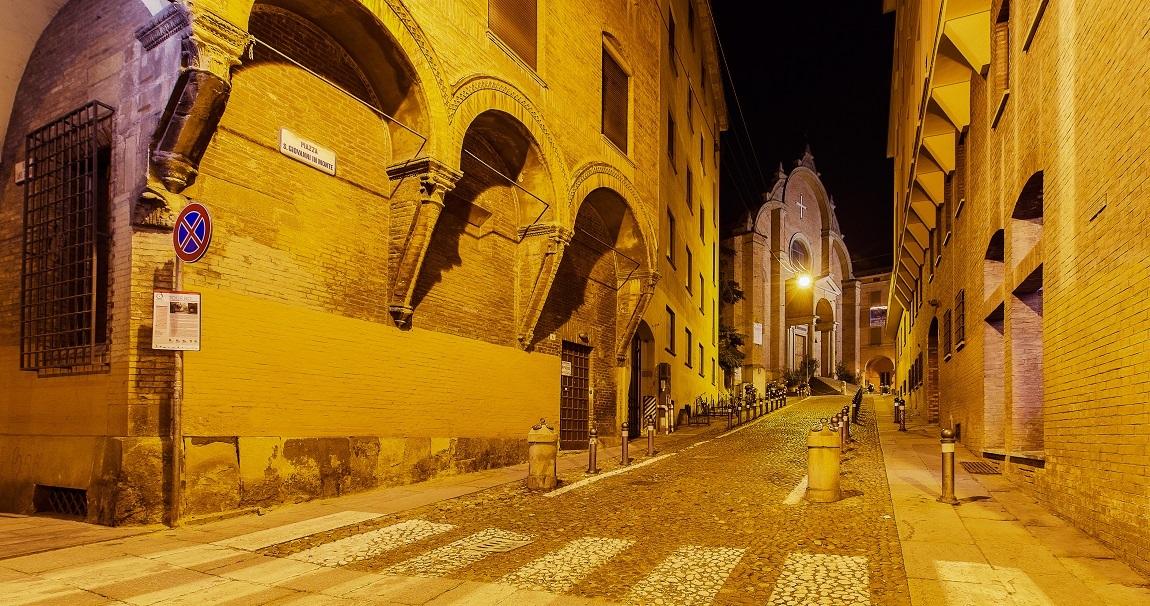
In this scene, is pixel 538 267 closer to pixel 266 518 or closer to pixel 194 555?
pixel 266 518

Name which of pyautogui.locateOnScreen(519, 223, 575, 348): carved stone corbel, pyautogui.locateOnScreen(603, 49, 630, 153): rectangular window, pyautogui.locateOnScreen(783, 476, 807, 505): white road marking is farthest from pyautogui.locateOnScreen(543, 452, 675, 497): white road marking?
pyautogui.locateOnScreen(603, 49, 630, 153): rectangular window

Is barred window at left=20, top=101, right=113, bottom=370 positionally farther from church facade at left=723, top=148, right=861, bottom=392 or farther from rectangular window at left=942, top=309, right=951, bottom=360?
church facade at left=723, top=148, right=861, bottom=392

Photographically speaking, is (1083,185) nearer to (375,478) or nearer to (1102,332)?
(1102,332)

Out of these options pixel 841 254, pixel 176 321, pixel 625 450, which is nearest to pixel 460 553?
pixel 176 321

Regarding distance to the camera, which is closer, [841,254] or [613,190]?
[613,190]

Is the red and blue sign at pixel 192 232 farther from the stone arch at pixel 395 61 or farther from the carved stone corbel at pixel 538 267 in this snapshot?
the carved stone corbel at pixel 538 267

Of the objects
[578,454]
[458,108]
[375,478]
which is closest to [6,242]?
[375,478]

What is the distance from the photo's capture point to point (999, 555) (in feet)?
20.5

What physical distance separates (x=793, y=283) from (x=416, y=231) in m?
49.3

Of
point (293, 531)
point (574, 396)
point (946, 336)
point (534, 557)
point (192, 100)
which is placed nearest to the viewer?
point (534, 557)

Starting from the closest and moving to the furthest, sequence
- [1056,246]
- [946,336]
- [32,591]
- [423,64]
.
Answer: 1. [32,591]
2. [1056,246]
3. [423,64]
4. [946,336]

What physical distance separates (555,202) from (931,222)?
1624cm

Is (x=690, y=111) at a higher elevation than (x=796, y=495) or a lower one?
higher

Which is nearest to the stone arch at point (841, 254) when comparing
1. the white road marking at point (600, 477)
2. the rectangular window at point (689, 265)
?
the rectangular window at point (689, 265)
